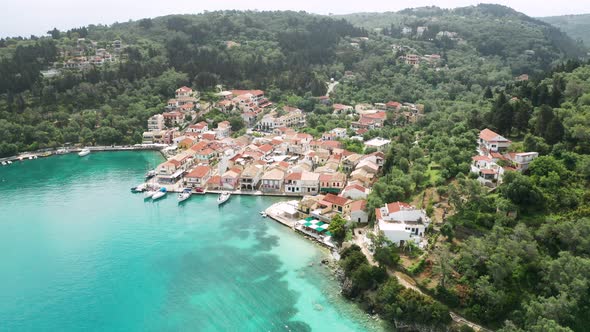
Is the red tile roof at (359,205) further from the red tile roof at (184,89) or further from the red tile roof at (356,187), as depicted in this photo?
the red tile roof at (184,89)

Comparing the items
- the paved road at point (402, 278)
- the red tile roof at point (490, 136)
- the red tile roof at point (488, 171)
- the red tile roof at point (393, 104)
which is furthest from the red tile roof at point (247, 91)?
the red tile roof at point (488, 171)

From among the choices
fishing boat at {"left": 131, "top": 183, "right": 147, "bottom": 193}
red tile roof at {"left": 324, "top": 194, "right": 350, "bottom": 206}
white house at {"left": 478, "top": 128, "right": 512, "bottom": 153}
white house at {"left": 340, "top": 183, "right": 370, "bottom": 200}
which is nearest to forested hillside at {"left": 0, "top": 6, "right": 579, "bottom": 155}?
fishing boat at {"left": 131, "top": 183, "right": 147, "bottom": 193}

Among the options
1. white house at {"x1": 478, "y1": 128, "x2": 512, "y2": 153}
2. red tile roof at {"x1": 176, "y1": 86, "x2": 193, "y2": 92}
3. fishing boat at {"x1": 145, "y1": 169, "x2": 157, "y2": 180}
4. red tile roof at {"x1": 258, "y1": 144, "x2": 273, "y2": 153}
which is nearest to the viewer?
white house at {"x1": 478, "y1": 128, "x2": 512, "y2": 153}

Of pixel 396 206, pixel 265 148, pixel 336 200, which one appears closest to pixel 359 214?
pixel 336 200

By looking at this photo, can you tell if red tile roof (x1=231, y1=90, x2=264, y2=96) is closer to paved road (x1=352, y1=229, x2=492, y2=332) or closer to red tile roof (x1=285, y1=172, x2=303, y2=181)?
red tile roof (x1=285, y1=172, x2=303, y2=181)

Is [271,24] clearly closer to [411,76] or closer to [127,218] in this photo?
[411,76]

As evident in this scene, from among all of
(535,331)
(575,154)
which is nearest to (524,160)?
(575,154)
